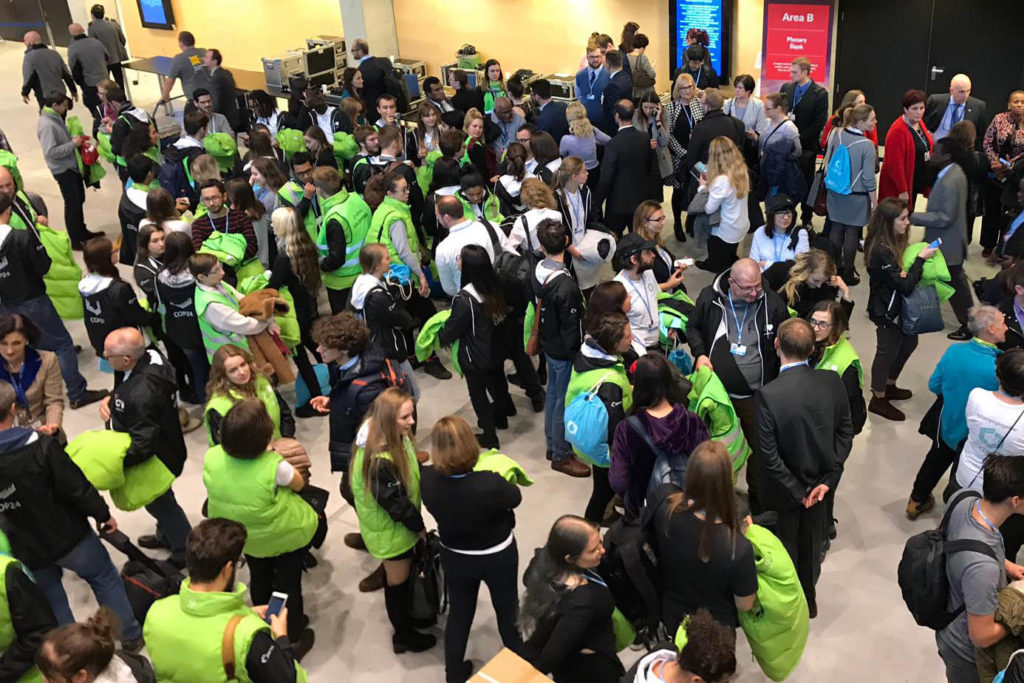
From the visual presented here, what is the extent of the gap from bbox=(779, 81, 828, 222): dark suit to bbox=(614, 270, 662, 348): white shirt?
12.2ft

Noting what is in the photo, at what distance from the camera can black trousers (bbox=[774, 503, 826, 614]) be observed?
452 centimetres

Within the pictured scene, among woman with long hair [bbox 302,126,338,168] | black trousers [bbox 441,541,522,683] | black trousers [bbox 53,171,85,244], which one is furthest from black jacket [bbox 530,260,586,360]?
black trousers [bbox 53,171,85,244]

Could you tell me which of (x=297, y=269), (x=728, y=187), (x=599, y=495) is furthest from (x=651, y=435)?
(x=728, y=187)

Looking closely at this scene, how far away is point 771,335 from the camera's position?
504 centimetres

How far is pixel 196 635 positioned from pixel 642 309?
317 cm

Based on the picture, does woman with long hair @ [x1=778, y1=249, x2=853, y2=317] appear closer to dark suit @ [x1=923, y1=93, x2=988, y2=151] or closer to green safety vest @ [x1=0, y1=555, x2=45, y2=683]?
dark suit @ [x1=923, y1=93, x2=988, y2=151]

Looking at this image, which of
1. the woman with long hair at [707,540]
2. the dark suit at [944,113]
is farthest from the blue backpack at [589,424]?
the dark suit at [944,113]

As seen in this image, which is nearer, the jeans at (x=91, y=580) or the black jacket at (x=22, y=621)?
the black jacket at (x=22, y=621)

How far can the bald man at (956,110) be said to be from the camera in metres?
8.08

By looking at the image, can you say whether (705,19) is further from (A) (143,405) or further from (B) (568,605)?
(B) (568,605)

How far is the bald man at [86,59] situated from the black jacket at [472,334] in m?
9.03

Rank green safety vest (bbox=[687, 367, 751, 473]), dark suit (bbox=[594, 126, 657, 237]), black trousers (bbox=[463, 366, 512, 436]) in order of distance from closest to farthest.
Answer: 1. green safety vest (bbox=[687, 367, 751, 473])
2. black trousers (bbox=[463, 366, 512, 436])
3. dark suit (bbox=[594, 126, 657, 237])

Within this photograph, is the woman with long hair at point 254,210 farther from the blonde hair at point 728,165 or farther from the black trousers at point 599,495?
the blonde hair at point 728,165

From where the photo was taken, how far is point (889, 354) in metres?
6.21
